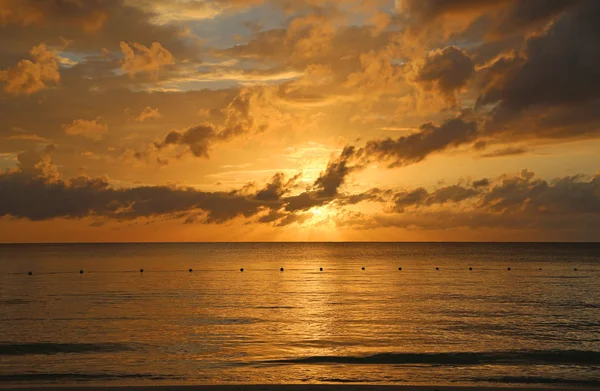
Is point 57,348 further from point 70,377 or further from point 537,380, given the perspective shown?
point 537,380

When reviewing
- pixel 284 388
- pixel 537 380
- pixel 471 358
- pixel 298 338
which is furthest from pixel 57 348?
pixel 537 380

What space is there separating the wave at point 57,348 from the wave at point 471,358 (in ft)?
39.0

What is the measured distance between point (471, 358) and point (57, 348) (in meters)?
28.8

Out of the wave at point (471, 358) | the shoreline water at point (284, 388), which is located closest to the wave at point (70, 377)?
the shoreline water at point (284, 388)

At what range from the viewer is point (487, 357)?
39.5 meters

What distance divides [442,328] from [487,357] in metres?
11.6

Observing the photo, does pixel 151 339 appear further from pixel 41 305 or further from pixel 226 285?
pixel 226 285

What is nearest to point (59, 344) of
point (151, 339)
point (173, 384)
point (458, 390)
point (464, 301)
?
point (151, 339)

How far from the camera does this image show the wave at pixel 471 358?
124 ft

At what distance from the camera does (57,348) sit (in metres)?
41.8

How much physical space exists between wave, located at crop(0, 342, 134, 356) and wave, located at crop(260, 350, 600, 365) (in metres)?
11.9

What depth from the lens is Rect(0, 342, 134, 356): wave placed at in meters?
40.6

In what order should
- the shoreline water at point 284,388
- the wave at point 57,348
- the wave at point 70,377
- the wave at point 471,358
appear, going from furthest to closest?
the wave at point 57,348 < the wave at point 471,358 < the wave at point 70,377 < the shoreline water at point 284,388

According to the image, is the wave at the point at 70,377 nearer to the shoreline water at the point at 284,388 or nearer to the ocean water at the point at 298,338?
the ocean water at the point at 298,338
